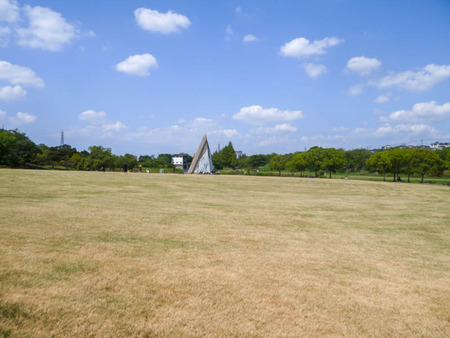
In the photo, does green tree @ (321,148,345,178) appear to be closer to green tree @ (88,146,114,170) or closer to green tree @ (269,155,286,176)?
green tree @ (269,155,286,176)

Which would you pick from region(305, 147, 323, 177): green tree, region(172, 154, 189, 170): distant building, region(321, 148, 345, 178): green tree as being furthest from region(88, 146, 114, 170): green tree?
region(172, 154, 189, 170): distant building

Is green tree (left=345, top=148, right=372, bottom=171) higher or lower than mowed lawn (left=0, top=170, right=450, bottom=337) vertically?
higher

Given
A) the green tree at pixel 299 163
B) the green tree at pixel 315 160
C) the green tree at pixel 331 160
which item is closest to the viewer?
the green tree at pixel 331 160

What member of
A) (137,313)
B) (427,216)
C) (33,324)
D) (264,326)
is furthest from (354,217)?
(33,324)

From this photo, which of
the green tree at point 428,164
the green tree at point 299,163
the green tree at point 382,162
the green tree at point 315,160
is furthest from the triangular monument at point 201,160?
the green tree at point 428,164

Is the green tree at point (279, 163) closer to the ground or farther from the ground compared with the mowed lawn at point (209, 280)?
farther from the ground

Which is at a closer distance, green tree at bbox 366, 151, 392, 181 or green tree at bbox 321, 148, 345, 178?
green tree at bbox 366, 151, 392, 181

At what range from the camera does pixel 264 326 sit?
3928mm

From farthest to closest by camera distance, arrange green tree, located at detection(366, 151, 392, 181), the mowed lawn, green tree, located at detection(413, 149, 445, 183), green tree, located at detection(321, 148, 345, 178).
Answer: green tree, located at detection(321, 148, 345, 178)
green tree, located at detection(366, 151, 392, 181)
green tree, located at detection(413, 149, 445, 183)
the mowed lawn

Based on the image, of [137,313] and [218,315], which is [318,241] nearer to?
[218,315]

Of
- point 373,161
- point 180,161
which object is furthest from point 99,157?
point 180,161

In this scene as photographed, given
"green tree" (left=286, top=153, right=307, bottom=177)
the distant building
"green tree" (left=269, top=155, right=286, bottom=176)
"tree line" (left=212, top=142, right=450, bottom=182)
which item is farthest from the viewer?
the distant building

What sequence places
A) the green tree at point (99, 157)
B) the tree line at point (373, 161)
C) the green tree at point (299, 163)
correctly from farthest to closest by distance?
the green tree at point (299, 163), the green tree at point (99, 157), the tree line at point (373, 161)

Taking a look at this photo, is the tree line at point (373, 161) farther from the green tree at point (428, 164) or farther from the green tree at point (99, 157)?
the green tree at point (99, 157)
